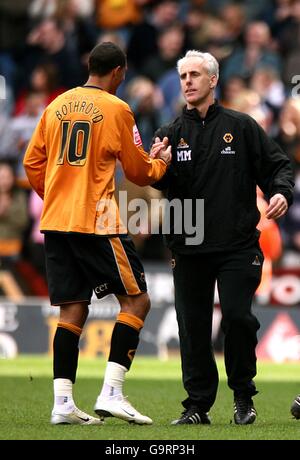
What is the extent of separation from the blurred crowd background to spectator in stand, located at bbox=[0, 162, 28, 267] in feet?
0.05

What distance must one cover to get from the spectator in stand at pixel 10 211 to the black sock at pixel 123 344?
9614 mm

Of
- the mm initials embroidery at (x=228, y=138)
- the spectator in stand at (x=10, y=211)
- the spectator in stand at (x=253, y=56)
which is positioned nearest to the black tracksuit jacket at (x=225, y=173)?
the mm initials embroidery at (x=228, y=138)

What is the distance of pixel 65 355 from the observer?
24.1 ft

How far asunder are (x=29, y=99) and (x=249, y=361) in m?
11.4

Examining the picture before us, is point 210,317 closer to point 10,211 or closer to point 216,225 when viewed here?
point 216,225

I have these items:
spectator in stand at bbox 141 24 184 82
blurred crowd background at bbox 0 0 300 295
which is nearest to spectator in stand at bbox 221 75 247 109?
blurred crowd background at bbox 0 0 300 295

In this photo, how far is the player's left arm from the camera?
7531mm

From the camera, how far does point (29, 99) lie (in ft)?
60.7

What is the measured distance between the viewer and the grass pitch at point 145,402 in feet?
22.2

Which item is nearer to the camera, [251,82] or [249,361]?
[249,361]

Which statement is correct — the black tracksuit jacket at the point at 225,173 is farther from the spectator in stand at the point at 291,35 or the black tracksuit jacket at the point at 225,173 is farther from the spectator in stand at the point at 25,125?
the spectator in stand at the point at 25,125

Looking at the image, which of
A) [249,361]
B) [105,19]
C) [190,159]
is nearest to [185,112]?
[190,159]

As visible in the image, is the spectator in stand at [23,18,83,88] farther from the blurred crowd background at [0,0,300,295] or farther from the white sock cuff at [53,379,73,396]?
the white sock cuff at [53,379,73,396]

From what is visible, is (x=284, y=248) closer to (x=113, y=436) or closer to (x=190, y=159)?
(x=190, y=159)
